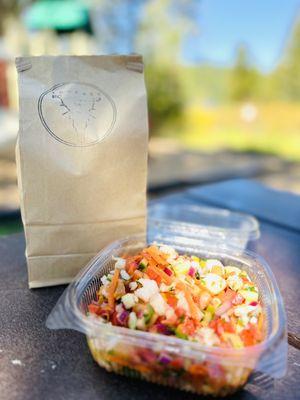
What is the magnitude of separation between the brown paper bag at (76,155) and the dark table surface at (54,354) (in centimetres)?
9

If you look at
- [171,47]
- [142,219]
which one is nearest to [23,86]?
[142,219]

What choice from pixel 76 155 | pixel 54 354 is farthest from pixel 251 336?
pixel 76 155

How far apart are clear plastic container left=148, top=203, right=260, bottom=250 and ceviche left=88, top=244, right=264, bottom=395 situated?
0.99 feet

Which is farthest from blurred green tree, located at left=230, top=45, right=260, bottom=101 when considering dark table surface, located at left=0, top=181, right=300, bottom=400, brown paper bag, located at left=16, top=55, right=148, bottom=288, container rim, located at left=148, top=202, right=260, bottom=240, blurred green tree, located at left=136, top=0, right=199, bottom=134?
brown paper bag, located at left=16, top=55, right=148, bottom=288

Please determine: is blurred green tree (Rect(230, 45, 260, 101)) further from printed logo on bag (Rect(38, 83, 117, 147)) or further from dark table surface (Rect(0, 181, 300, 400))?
printed logo on bag (Rect(38, 83, 117, 147))

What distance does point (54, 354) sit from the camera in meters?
0.65

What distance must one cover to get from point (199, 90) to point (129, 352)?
32.4ft

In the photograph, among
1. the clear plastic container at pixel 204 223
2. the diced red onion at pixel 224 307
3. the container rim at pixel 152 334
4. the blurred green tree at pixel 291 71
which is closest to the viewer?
the container rim at pixel 152 334

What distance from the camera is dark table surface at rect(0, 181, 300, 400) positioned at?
22.5 inches

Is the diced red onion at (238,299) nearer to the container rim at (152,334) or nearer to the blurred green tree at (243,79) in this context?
the container rim at (152,334)

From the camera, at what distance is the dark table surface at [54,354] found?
1.87 ft

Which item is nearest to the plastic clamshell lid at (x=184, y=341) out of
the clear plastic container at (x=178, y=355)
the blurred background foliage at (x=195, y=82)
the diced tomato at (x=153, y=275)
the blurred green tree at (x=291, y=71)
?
the clear plastic container at (x=178, y=355)

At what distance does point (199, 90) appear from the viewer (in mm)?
9914

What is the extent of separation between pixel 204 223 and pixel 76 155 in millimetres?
649
